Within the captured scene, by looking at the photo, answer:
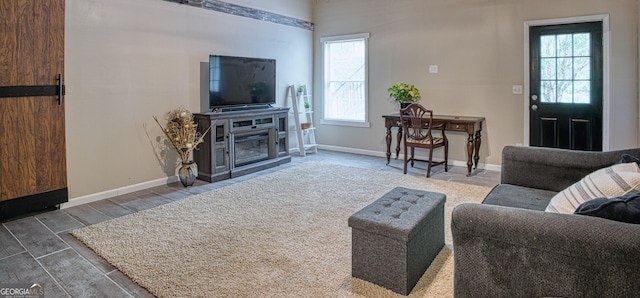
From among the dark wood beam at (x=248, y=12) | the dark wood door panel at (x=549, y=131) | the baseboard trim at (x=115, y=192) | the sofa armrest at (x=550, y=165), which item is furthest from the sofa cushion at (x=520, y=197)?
the dark wood beam at (x=248, y=12)

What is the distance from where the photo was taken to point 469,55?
223 inches

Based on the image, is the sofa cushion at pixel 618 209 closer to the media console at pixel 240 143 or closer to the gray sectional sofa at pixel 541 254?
the gray sectional sofa at pixel 541 254

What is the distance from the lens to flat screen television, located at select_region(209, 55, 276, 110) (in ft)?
17.0

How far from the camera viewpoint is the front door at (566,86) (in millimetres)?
4789

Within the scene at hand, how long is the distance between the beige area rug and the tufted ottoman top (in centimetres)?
37

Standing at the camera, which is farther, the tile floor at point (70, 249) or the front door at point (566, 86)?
the front door at point (566, 86)

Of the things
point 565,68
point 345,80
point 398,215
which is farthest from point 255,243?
point 345,80

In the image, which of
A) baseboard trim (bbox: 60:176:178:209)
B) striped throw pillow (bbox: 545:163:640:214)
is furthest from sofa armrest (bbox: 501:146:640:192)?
baseboard trim (bbox: 60:176:178:209)

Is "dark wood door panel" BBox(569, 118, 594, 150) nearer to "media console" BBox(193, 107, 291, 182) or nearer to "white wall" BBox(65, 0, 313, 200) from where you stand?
"media console" BBox(193, 107, 291, 182)

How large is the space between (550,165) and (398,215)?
1.27 metres

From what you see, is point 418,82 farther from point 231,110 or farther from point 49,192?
point 49,192

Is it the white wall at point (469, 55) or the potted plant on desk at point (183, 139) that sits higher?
the white wall at point (469, 55)

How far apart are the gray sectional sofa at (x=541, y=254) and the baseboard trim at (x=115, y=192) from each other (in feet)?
12.8

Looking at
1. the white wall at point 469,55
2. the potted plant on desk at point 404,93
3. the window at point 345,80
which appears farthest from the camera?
the window at point 345,80
